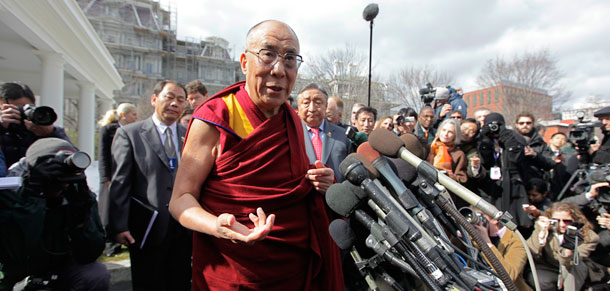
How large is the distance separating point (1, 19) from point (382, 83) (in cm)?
1872

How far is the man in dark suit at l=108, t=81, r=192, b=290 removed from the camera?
8.78 ft

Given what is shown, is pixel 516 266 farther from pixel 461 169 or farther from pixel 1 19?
pixel 1 19

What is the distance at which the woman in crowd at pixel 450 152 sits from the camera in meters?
4.00

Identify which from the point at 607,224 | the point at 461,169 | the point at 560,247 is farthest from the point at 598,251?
the point at 461,169

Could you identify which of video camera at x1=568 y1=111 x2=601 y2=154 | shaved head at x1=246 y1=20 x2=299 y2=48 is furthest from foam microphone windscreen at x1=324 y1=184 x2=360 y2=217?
video camera at x1=568 y1=111 x2=601 y2=154

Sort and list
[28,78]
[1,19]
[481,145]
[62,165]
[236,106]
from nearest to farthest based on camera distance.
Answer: [236,106], [62,165], [481,145], [1,19], [28,78]

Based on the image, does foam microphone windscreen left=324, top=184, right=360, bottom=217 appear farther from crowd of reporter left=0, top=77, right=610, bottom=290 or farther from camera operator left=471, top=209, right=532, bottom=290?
camera operator left=471, top=209, right=532, bottom=290

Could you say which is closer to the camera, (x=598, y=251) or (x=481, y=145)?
(x=598, y=251)

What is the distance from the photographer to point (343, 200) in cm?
150

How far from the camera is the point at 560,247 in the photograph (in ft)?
10.6

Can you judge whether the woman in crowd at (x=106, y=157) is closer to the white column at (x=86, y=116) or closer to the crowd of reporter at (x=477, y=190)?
the crowd of reporter at (x=477, y=190)

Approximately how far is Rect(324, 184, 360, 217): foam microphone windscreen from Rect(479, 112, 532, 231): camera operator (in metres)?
3.43

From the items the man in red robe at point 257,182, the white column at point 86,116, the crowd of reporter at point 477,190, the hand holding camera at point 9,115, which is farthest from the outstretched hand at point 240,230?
the white column at point 86,116

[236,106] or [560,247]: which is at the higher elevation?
[236,106]
